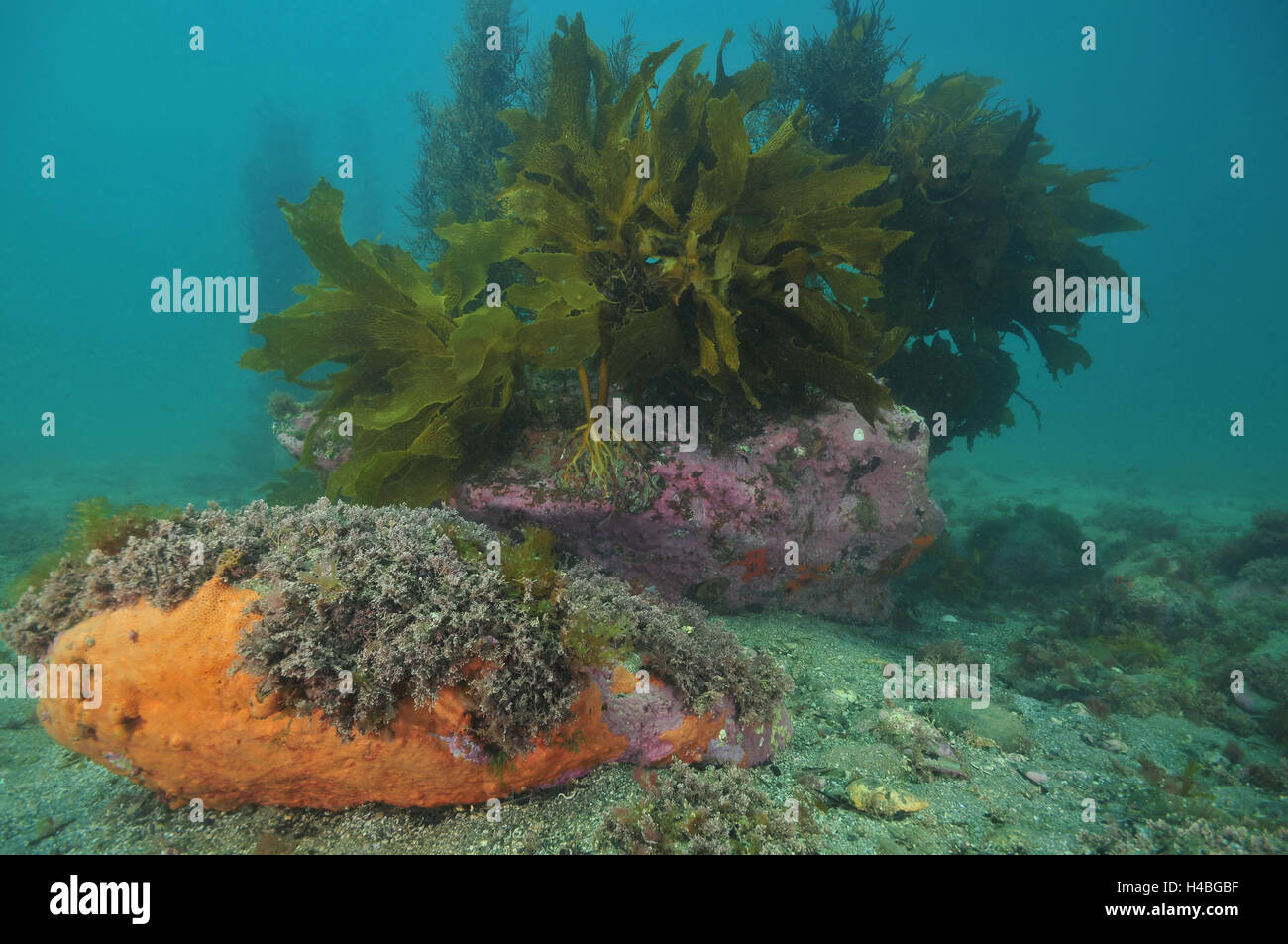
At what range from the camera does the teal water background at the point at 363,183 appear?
121 ft

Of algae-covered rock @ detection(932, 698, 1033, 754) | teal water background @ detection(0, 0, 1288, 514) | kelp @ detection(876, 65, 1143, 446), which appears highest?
teal water background @ detection(0, 0, 1288, 514)

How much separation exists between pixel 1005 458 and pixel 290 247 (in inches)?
1524

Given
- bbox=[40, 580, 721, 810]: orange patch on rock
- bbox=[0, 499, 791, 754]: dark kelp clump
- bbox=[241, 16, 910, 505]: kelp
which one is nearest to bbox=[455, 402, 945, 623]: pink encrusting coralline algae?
bbox=[241, 16, 910, 505]: kelp

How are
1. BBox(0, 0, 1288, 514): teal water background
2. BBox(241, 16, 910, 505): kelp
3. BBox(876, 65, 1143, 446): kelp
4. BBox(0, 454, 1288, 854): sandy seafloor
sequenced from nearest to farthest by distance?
BBox(0, 454, 1288, 854): sandy seafloor, BBox(241, 16, 910, 505): kelp, BBox(876, 65, 1143, 446): kelp, BBox(0, 0, 1288, 514): teal water background

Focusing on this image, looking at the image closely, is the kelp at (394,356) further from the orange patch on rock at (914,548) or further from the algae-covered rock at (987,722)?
the orange patch on rock at (914,548)

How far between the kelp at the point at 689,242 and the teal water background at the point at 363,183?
73.9 feet

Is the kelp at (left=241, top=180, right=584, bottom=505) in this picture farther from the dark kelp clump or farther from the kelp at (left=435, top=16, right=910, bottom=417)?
the dark kelp clump

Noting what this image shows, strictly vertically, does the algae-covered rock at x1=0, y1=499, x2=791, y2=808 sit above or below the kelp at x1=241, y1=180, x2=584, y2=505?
below

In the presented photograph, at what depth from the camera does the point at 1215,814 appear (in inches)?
112

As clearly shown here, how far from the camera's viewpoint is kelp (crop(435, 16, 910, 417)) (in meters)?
3.78

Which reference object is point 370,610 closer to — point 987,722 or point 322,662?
point 322,662

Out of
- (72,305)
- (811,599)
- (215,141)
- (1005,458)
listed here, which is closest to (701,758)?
(811,599)

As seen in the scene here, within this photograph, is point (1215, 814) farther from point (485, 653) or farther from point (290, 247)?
point (290, 247)

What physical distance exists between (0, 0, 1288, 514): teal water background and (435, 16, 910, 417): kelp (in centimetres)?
2252
